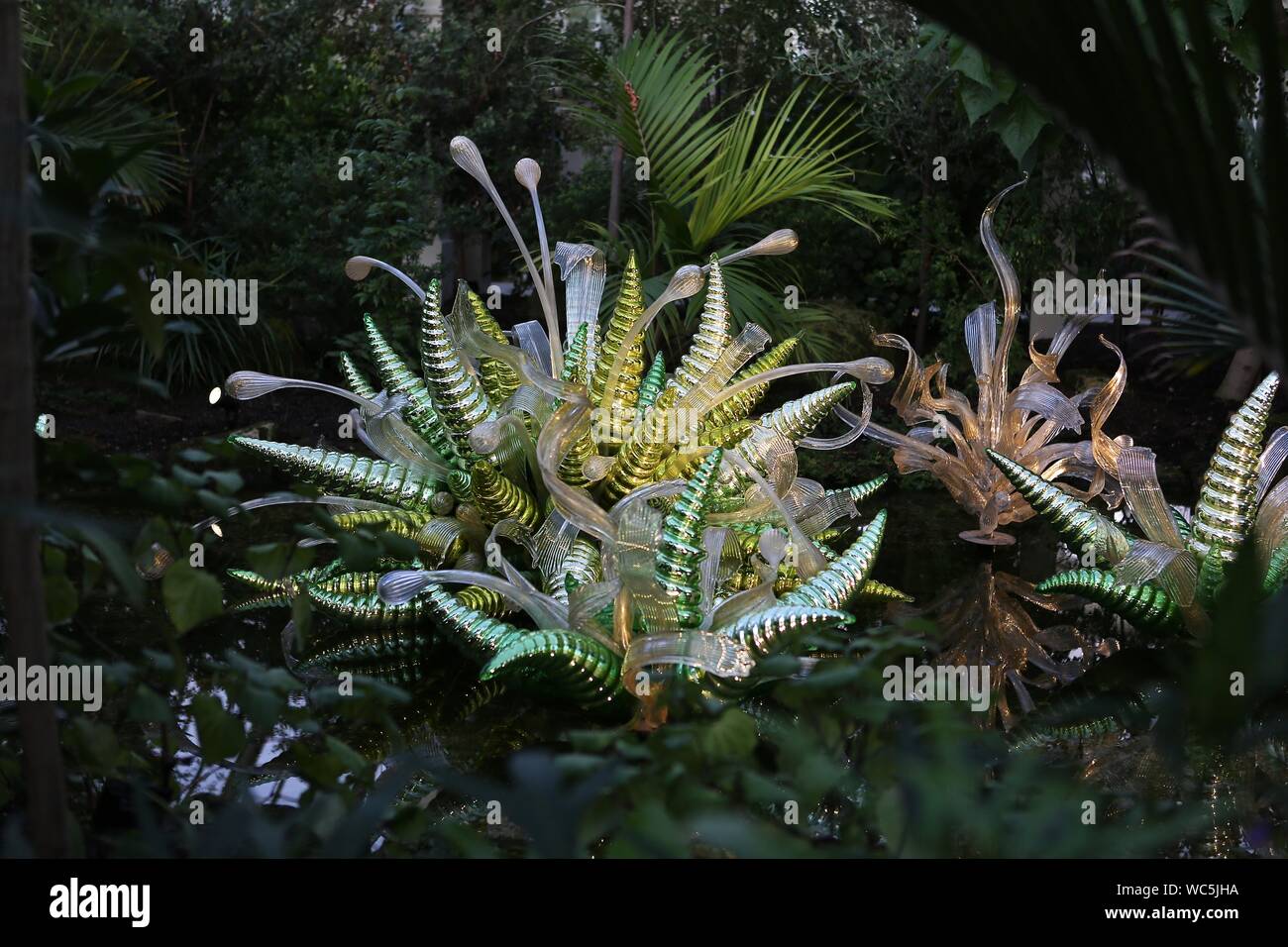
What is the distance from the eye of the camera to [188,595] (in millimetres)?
1211

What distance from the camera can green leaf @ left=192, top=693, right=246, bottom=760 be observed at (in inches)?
47.6

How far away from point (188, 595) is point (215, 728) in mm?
128

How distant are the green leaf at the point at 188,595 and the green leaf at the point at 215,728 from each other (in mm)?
75

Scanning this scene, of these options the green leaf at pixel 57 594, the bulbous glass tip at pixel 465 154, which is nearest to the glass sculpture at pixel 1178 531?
the bulbous glass tip at pixel 465 154

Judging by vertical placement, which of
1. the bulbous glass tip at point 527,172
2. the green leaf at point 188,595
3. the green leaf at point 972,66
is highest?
the green leaf at point 972,66

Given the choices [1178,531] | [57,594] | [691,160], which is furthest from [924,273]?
[57,594]

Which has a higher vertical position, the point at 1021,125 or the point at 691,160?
the point at 1021,125

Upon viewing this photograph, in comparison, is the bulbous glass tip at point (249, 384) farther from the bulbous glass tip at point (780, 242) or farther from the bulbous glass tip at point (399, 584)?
the bulbous glass tip at point (780, 242)

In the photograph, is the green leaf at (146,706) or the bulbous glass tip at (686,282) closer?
the green leaf at (146,706)

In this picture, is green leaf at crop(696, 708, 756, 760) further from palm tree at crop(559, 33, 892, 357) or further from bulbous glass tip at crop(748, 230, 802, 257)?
palm tree at crop(559, 33, 892, 357)

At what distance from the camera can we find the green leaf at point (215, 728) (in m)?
1.21

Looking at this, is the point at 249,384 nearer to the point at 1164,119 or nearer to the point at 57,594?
the point at 57,594

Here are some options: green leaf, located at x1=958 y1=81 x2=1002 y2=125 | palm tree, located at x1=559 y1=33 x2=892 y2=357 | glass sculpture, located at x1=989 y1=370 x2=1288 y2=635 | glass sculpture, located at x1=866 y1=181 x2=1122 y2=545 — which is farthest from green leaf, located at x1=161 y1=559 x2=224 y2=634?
green leaf, located at x1=958 y1=81 x2=1002 y2=125
